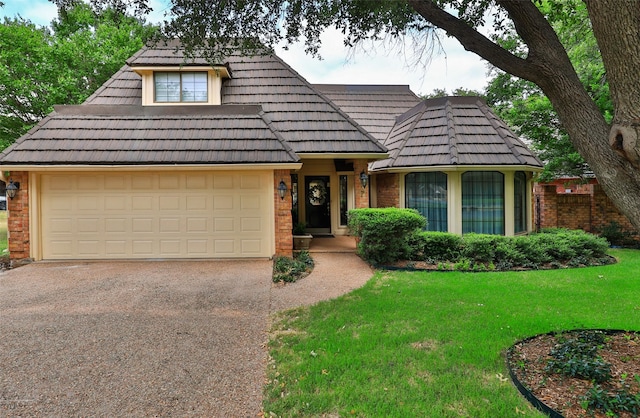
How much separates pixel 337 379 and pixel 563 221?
13417 millimetres

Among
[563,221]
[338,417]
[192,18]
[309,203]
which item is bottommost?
[338,417]

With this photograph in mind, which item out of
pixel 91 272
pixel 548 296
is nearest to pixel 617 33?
pixel 548 296

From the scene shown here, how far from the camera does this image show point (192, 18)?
6.04 meters

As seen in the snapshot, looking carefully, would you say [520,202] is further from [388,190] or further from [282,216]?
[282,216]

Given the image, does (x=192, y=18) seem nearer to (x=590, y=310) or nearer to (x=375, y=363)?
(x=375, y=363)

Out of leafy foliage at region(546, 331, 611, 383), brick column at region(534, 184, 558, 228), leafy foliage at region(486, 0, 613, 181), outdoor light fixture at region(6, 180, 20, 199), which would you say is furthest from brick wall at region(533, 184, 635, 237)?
outdoor light fixture at region(6, 180, 20, 199)

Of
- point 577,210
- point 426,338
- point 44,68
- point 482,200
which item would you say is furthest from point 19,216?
point 577,210

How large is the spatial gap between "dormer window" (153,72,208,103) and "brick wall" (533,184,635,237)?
512 inches

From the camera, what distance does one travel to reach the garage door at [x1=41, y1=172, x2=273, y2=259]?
909 centimetres

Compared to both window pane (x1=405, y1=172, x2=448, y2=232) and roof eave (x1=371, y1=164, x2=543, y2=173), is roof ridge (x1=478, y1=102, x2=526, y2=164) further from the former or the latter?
window pane (x1=405, y1=172, x2=448, y2=232)

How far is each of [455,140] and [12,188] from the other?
1207 centimetres

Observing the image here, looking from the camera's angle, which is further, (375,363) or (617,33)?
(375,363)

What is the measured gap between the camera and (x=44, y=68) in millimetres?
17062

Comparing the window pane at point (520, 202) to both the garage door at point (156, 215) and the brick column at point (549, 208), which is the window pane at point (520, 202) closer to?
the brick column at point (549, 208)
